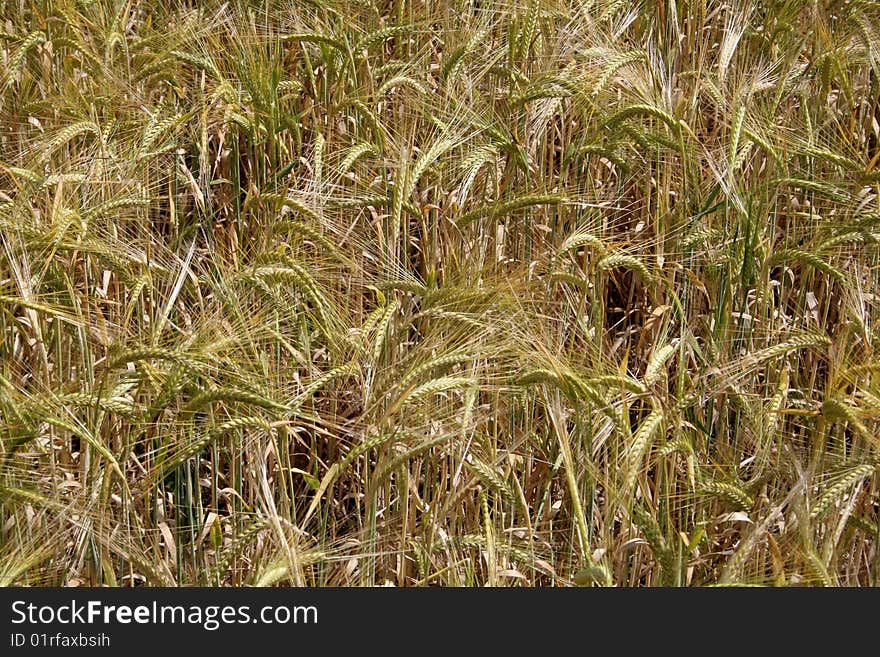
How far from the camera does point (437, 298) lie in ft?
5.34

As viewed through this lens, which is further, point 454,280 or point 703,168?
point 703,168

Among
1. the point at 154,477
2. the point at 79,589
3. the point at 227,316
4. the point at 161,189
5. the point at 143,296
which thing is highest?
the point at 161,189

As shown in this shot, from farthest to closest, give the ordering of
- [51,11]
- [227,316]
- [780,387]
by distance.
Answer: [51,11]
[780,387]
[227,316]

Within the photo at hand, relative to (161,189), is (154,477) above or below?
below

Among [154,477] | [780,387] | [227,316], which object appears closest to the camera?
[154,477]

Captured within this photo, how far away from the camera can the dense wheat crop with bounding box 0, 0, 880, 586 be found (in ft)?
5.03

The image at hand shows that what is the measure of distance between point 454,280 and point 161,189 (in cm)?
79

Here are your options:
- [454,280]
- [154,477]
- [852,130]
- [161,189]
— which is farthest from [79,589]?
[852,130]

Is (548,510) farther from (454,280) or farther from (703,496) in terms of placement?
(454,280)

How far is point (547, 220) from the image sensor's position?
2119 mm

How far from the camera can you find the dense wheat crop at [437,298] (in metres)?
1.53

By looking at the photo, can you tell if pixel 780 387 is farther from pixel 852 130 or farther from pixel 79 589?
pixel 79 589

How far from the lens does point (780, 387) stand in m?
1.73

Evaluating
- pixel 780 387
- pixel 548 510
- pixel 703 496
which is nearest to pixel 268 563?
pixel 548 510
